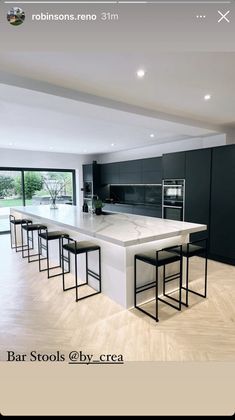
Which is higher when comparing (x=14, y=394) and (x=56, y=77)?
(x=56, y=77)

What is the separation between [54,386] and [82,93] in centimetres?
274

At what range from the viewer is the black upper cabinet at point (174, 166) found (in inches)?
182

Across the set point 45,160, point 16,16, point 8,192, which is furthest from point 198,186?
point 8,192

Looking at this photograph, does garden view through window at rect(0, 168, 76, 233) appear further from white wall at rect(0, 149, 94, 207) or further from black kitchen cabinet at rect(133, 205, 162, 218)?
black kitchen cabinet at rect(133, 205, 162, 218)

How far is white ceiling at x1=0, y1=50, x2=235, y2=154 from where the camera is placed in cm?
197

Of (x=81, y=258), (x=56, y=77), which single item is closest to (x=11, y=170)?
(x=81, y=258)

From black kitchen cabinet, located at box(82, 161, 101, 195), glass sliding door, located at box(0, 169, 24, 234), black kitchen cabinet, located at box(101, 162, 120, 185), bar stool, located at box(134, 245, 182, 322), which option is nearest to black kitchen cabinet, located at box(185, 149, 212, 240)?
bar stool, located at box(134, 245, 182, 322)

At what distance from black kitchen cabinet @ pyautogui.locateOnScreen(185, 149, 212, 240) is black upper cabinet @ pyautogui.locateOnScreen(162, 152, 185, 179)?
120 mm

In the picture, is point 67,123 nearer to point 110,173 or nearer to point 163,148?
point 163,148

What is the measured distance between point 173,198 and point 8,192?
480 centimetres

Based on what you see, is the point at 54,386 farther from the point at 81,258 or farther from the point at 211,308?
the point at 81,258

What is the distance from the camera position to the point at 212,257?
4250mm

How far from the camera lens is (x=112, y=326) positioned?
7.30 feet

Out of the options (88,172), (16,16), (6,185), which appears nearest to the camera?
(16,16)
